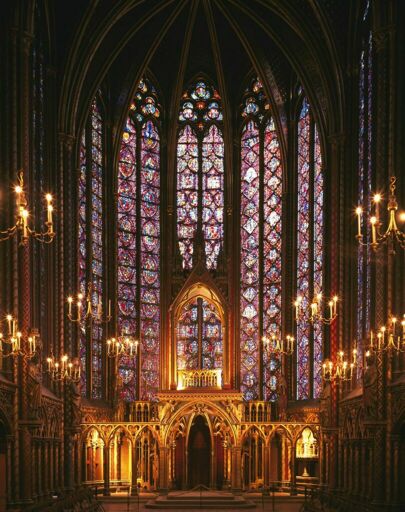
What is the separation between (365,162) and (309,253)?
10003 millimetres

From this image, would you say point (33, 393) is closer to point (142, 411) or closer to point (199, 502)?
point (199, 502)

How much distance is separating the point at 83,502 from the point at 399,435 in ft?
40.5

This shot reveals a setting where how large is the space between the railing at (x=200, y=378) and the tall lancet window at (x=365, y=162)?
411 inches

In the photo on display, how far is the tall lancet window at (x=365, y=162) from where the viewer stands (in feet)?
123

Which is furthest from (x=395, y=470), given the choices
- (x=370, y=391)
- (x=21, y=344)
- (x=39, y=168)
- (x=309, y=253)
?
(x=309, y=253)

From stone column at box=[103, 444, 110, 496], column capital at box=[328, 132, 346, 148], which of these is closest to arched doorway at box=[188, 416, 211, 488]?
stone column at box=[103, 444, 110, 496]

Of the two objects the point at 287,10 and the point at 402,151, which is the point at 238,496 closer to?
the point at 402,151

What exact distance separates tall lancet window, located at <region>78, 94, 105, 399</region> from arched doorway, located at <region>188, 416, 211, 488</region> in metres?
5.26

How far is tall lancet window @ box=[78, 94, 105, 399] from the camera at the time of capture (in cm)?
4722

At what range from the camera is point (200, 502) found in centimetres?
4069

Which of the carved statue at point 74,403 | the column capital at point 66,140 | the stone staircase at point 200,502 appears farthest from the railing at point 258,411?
the column capital at point 66,140

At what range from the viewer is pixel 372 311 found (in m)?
33.9

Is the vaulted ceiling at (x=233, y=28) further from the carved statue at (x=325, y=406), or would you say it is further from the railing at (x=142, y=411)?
the railing at (x=142, y=411)

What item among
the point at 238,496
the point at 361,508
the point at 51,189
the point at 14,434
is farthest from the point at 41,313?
the point at 361,508
